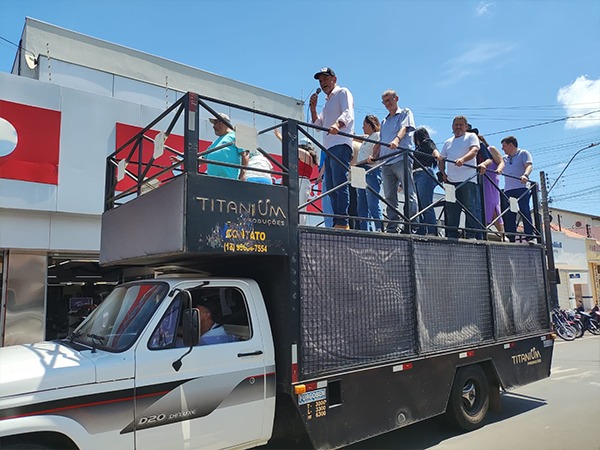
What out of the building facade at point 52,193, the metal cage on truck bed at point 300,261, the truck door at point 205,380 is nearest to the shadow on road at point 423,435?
the truck door at point 205,380

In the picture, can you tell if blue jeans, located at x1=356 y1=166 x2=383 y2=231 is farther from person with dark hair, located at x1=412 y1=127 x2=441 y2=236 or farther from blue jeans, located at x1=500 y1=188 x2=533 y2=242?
blue jeans, located at x1=500 y1=188 x2=533 y2=242

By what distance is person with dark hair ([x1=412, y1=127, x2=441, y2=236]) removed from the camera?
6.43 m

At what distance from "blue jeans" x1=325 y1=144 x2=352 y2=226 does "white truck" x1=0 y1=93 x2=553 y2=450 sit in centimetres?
77

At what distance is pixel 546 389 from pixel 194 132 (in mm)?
7406

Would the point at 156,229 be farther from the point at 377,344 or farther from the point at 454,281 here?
the point at 454,281

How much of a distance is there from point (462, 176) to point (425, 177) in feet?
1.93

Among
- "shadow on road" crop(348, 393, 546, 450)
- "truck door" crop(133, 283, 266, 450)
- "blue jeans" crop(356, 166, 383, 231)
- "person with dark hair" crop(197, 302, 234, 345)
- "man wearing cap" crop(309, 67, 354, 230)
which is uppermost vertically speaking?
"man wearing cap" crop(309, 67, 354, 230)

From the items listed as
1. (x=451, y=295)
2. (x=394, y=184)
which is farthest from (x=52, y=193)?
(x=451, y=295)

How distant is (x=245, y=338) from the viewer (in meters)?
3.93

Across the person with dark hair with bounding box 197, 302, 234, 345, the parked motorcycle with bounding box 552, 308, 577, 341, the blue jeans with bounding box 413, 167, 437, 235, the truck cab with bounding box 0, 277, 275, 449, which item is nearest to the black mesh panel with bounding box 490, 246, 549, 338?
the blue jeans with bounding box 413, 167, 437, 235

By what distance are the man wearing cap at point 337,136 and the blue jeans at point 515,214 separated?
3.13 metres

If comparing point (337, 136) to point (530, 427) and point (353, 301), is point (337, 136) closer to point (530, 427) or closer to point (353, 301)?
point (353, 301)

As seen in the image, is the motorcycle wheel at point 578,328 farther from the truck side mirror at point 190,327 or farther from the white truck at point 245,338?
the truck side mirror at point 190,327

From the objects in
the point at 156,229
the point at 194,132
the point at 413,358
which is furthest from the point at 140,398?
the point at 413,358
